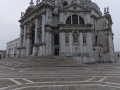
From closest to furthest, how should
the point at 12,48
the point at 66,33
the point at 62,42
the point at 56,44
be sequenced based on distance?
the point at 62,42 < the point at 66,33 < the point at 56,44 < the point at 12,48

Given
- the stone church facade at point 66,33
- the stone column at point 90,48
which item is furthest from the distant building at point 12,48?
the stone column at point 90,48

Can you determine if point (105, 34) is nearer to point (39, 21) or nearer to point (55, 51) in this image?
point (55, 51)

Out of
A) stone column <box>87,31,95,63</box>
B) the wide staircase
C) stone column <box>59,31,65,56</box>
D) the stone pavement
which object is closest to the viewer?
the stone pavement

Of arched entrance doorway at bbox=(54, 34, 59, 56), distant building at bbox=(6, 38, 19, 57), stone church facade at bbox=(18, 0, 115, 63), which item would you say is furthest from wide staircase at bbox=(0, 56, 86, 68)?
distant building at bbox=(6, 38, 19, 57)

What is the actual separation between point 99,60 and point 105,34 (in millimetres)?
10371

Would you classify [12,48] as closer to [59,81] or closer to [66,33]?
[66,33]

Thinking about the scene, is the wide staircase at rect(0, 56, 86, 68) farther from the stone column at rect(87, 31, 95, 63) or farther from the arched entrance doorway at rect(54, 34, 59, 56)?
the arched entrance doorway at rect(54, 34, 59, 56)

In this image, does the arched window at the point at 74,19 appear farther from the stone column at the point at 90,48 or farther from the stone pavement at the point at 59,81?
the stone pavement at the point at 59,81

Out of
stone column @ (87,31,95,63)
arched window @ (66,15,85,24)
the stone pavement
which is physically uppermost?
arched window @ (66,15,85,24)

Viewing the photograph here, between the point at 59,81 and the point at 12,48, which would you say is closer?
the point at 59,81

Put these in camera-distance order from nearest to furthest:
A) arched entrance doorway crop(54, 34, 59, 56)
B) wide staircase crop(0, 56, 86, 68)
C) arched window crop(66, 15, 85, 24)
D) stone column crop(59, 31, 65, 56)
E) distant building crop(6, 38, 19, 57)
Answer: wide staircase crop(0, 56, 86, 68) < stone column crop(59, 31, 65, 56) < arched window crop(66, 15, 85, 24) < arched entrance doorway crop(54, 34, 59, 56) < distant building crop(6, 38, 19, 57)

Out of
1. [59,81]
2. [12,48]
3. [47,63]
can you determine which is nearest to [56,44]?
[47,63]

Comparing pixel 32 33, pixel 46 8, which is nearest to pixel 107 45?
pixel 46 8

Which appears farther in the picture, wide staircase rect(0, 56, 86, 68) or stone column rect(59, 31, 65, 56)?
stone column rect(59, 31, 65, 56)
